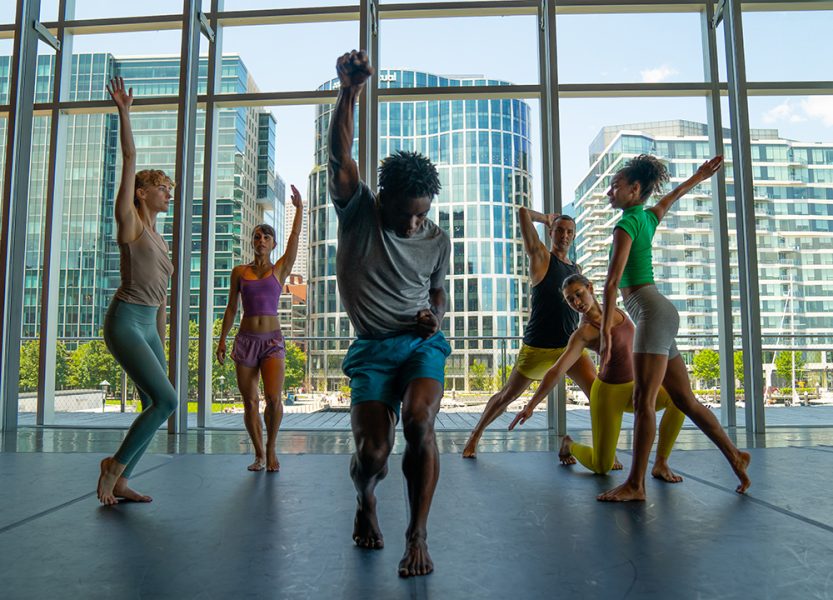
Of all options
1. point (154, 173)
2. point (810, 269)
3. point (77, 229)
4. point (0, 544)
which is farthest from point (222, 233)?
point (810, 269)

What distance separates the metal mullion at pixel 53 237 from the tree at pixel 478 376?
4133mm

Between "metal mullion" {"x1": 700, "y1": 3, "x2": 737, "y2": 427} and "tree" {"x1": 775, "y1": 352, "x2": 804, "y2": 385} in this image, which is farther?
"tree" {"x1": 775, "y1": 352, "x2": 804, "y2": 385}

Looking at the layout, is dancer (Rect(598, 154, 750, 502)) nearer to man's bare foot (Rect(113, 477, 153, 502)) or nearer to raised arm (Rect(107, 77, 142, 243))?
man's bare foot (Rect(113, 477, 153, 502))

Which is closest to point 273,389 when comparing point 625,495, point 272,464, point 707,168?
point 272,464

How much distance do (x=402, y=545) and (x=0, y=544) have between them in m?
1.28

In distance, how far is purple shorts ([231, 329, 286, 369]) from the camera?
3441 mm

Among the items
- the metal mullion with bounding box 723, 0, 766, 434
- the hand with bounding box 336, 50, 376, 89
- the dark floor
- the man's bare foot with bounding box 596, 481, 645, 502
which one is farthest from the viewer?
the metal mullion with bounding box 723, 0, 766, 434

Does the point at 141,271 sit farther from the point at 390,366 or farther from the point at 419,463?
the point at 419,463

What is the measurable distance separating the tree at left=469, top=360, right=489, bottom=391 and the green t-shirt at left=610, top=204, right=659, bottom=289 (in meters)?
3.39

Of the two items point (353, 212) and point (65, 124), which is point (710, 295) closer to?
point (353, 212)

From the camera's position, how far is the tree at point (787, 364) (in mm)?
6020

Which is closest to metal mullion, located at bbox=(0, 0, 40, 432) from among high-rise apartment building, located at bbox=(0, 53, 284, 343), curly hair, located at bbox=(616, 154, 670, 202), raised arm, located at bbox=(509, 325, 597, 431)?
high-rise apartment building, located at bbox=(0, 53, 284, 343)

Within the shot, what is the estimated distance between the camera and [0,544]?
6.26ft

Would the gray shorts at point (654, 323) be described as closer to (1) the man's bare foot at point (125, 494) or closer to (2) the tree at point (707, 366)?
(1) the man's bare foot at point (125, 494)
